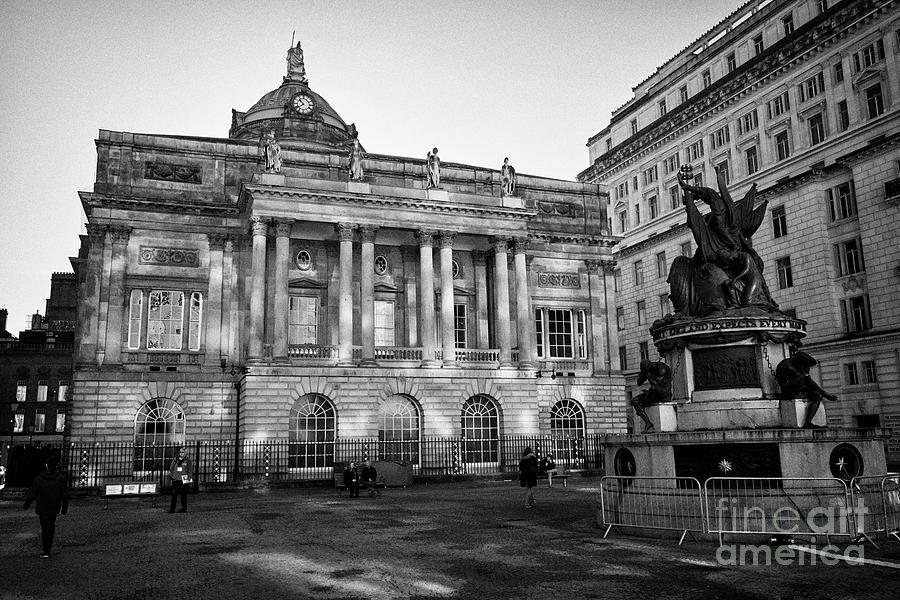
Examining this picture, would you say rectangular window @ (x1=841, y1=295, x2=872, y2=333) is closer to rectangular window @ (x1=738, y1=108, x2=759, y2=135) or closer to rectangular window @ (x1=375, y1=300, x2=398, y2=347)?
rectangular window @ (x1=738, y1=108, x2=759, y2=135)

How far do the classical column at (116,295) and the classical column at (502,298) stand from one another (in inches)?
732

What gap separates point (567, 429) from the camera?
4238 centimetres

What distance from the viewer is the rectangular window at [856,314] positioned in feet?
124

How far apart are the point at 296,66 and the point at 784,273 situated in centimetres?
3674

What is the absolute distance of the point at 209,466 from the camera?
34.9 m

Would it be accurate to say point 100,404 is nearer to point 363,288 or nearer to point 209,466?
point 209,466

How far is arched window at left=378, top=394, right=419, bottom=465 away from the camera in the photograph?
119 ft

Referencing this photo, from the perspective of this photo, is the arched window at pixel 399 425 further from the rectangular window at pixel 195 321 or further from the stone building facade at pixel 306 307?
the rectangular window at pixel 195 321

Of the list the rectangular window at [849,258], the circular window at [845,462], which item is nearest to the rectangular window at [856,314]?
the rectangular window at [849,258]

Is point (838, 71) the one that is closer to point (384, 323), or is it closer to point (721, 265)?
point (384, 323)

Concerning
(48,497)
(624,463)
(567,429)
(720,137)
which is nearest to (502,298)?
(567,429)

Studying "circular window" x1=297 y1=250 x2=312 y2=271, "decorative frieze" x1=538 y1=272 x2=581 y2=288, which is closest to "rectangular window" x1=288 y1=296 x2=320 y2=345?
"circular window" x1=297 y1=250 x2=312 y2=271

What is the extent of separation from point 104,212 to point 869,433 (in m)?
34.8

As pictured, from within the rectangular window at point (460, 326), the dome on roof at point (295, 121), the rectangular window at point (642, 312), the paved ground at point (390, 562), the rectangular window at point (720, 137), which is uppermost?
the dome on roof at point (295, 121)
